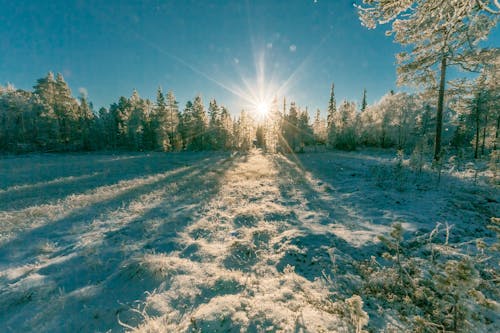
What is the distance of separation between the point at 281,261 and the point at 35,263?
6.13m

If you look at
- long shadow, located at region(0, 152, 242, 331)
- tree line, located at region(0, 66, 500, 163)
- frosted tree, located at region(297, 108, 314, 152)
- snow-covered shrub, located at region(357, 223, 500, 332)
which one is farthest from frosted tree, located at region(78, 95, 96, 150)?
snow-covered shrub, located at region(357, 223, 500, 332)

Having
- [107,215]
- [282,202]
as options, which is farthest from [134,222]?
[282,202]

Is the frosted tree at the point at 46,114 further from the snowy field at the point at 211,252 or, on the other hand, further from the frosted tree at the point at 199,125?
the snowy field at the point at 211,252

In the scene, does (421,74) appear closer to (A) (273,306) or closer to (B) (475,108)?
(A) (273,306)

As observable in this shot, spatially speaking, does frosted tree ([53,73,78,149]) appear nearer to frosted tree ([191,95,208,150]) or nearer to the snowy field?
frosted tree ([191,95,208,150])

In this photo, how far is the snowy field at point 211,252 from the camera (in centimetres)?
338

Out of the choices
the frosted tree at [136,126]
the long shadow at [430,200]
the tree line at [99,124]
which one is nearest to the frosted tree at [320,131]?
the tree line at [99,124]

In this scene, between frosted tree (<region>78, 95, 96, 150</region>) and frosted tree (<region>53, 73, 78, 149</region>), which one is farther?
frosted tree (<region>78, 95, 96, 150</region>)

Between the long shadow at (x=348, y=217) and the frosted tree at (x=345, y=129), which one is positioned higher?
the frosted tree at (x=345, y=129)

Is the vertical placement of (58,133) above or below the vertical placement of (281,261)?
above

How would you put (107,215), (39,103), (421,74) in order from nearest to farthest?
(107,215)
(421,74)
(39,103)

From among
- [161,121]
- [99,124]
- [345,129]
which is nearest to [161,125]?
[161,121]

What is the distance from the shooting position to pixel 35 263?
5.18m

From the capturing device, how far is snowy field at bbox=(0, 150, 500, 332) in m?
3.38
